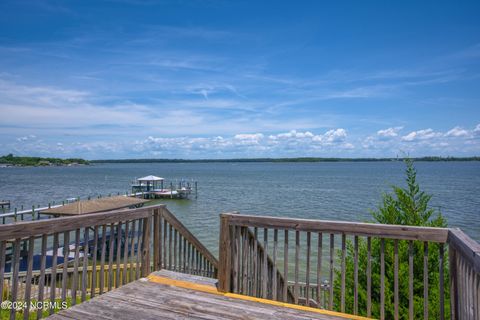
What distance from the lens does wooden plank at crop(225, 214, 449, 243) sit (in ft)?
9.91

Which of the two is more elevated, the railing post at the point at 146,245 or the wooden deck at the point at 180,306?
the railing post at the point at 146,245

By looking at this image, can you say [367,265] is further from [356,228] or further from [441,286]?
[441,286]

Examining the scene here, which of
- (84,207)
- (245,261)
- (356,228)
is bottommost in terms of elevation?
(84,207)

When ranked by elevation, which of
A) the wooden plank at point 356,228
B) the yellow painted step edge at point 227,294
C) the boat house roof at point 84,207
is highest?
the wooden plank at point 356,228

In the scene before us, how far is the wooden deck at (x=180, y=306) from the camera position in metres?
3.29

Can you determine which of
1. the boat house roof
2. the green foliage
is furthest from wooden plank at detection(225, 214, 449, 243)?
the boat house roof

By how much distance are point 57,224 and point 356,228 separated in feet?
9.37

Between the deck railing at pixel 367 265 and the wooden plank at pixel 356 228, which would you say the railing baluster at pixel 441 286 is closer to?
the deck railing at pixel 367 265

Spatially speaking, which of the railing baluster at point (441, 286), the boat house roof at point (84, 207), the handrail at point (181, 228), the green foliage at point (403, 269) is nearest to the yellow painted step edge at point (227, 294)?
the railing baluster at point (441, 286)

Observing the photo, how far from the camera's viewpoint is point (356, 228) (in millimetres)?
3246

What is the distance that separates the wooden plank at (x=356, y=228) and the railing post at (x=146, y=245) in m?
1.33

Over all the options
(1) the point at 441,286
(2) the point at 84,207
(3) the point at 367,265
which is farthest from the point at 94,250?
(2) the point at 84,207

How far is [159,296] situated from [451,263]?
298cm

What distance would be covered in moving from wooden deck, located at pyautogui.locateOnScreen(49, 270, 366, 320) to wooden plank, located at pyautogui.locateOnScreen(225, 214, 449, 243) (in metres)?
0.85
